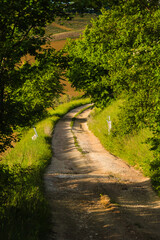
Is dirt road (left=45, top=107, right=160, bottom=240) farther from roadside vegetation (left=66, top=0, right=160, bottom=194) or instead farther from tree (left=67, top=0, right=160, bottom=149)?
tree (left=67, top=0, right=160, bottom=149)

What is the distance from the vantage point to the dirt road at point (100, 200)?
5.73m

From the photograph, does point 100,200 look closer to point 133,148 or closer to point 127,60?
point 133,148

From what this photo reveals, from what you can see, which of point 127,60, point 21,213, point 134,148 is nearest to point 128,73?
point 127,60

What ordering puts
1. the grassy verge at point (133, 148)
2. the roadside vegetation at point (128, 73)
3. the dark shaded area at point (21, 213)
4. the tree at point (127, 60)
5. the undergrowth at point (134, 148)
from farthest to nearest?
the grassy verge at point (133, 148), the tree at point (127, 60), the undergrowth at point (134, 148), the roadside vegetation at point (128, 73), the dark shaded area at point (21, 213)

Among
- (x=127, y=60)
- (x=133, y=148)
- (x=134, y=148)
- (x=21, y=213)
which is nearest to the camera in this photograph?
(x=21, y=213)

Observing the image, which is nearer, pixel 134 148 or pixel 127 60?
pixel 127 60

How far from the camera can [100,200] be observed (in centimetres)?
790

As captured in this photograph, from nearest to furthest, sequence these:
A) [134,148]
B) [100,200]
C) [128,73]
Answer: [100,200], [128,73], [134,148]

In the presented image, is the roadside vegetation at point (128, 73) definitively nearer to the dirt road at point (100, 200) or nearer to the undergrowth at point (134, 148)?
the undergrowth at point (134, 148)

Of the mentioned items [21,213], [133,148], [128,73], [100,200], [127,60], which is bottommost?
[133,148]

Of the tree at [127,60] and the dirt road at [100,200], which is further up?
the tree at [127,60]

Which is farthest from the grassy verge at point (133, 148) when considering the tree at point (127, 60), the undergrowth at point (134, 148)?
the tree at point (127, 60)

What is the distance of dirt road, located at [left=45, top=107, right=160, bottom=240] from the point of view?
5.73m

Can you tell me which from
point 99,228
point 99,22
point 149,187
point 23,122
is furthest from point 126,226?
point 99,22
